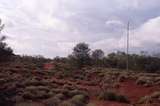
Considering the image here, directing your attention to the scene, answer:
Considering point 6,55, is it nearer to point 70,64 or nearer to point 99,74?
point 99,74

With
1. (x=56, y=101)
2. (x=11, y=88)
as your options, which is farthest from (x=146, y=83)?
(x=56, y=101)

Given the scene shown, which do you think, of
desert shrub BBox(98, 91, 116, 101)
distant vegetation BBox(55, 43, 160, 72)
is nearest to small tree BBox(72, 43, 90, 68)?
distant vegetation BBox(55, 43, 160, 72)

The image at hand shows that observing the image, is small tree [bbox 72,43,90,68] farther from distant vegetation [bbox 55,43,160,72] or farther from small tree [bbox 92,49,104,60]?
small tree [bbox 92,49,104,60]

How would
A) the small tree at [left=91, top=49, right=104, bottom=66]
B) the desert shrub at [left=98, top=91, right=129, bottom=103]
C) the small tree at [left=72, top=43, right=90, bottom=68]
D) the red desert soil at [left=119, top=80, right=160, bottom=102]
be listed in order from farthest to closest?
the small tree at [left=91, top=49, right=104, bottom=66] → the small tree at [left=72, top=43, right=90, bottom=68] → the red desert soil at [left=119, top=80, right=160, bottom=102] → the desert shrub at [left=98, top=91, right=129, bottom=103]

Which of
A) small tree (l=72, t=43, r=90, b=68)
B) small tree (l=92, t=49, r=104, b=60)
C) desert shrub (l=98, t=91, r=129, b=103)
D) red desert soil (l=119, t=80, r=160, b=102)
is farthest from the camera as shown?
small tree (l=92, t=49, r=104, b=60)

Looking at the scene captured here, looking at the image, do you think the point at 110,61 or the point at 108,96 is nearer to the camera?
the point at 108,96

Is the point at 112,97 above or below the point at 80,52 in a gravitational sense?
below

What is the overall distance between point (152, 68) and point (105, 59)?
18275 millimetres

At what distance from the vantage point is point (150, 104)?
2416cm

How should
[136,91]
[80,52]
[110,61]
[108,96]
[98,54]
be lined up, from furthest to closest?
[98,54] → [110,61] → [80,52] → [136,91] → [108,96]

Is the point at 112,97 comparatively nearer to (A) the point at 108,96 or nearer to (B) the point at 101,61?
(A) the point at 108,96

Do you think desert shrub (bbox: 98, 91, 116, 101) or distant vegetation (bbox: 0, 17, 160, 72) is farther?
distant vegetation (bbox: 0, 17, 160, 72)

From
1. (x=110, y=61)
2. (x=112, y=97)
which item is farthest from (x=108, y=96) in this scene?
(x=110, y=61)

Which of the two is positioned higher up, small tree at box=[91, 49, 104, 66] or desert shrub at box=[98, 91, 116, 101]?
small tree at box=[91, 49, 104, 66]
